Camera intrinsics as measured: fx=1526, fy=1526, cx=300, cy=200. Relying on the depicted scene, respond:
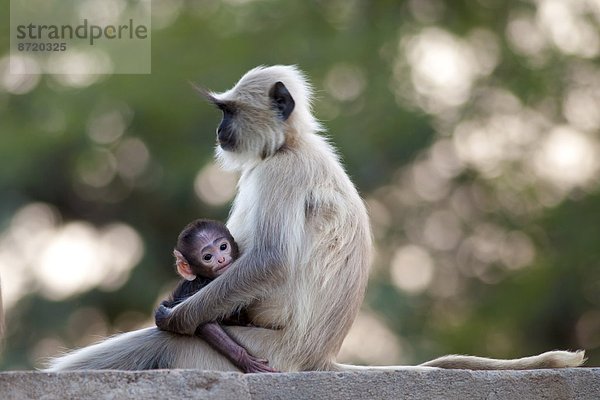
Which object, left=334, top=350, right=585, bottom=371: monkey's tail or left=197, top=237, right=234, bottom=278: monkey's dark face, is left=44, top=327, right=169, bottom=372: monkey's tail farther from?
left=334, top=350, right=585, bottom=371: monkey's tail

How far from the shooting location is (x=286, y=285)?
17.1 feet

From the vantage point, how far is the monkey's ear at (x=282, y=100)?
569 centimetres

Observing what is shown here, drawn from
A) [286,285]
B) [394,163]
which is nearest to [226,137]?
[286,285]

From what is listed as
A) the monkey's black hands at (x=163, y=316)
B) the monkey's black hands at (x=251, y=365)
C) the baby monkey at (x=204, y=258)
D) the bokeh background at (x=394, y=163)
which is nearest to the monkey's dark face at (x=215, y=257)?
the baby monkey at (x=204, y=258)

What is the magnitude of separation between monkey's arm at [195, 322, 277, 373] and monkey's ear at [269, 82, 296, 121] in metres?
0.97

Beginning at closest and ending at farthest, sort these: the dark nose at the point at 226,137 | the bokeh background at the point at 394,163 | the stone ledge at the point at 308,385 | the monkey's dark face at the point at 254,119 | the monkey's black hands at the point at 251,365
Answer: the stone ledge at the point at 308,385
the monkey's black hands at the point at 251,365
the monkey's dark face at the point at 254,119
the dark nose at the point at 226,137
the bokeh background at the point at 394,163

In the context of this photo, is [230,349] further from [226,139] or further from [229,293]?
[226,139]

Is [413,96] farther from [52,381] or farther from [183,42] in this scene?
[52,381]

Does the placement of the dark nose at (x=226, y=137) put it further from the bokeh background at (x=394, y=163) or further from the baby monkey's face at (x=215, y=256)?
the bokeh background at (x=394, y=163)

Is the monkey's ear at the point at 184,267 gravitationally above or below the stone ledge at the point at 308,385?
above

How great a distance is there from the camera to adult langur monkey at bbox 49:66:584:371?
200 inches

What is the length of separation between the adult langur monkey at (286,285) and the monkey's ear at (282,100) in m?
0.11

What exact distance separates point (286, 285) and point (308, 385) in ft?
2.27

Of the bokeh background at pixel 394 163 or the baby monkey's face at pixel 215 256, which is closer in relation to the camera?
the baby monkey's face at pixel 215 256
